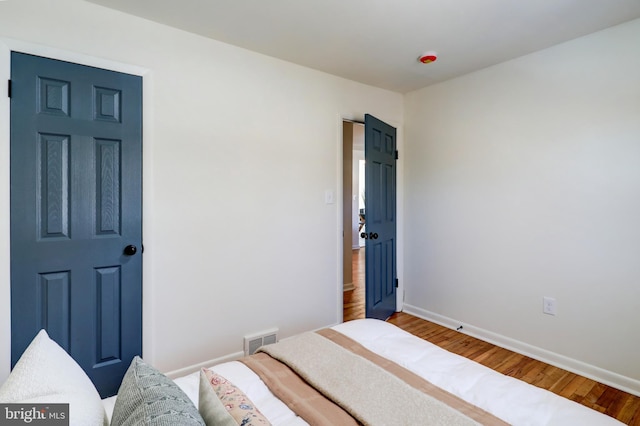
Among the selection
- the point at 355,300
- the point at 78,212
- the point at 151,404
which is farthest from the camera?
the point at 355,300

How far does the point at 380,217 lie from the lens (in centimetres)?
318

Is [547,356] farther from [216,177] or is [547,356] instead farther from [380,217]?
[216,177]

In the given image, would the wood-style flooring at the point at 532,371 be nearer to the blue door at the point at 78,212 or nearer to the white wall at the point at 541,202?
the white wall at the point at 541,202

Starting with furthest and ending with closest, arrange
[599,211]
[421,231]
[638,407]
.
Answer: [421,231] < [599,211] < [638,407]

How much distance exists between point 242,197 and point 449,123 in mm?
2105

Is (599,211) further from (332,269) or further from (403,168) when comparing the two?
(332,269)

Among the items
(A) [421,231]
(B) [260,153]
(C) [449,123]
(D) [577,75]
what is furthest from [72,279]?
(D) [577,75]

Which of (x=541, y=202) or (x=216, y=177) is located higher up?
(x=216, y=177)

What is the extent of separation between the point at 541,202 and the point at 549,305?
80 cm

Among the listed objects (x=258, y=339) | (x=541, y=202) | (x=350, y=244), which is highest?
(x=541, y=202)

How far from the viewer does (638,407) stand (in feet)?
6.48

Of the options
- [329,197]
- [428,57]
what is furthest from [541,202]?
[329,197]

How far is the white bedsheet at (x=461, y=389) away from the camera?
1029mm

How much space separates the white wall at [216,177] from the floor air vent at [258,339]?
5 cm
